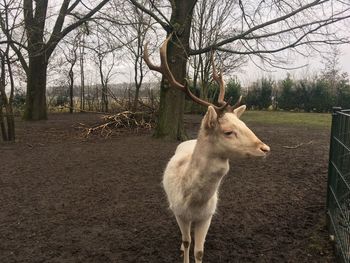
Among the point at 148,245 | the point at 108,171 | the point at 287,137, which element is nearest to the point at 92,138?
the point at 108,171

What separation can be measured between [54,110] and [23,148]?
17.9 meters

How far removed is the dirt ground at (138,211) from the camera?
4.67 metres

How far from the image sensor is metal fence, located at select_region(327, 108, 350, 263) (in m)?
4.20

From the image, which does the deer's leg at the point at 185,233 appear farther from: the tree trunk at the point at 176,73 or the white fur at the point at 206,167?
the tree trunk at the point at 176,73

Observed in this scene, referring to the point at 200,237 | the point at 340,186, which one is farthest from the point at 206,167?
the point at 340,186

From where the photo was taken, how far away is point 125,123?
51.4 feet

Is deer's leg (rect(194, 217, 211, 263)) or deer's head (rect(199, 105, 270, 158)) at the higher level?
deer's head (rect(199, 105, 270, 158))

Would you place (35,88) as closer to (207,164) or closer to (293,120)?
(293,120)

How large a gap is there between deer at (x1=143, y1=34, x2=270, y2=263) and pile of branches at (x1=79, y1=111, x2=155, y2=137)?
35.3ft

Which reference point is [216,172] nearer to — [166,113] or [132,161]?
[132,161]

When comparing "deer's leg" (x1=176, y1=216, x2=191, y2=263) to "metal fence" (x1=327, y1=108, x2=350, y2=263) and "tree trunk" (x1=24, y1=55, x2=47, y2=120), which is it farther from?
"tree trunk" (x1=24, y1=55, x2=47, y2=120)

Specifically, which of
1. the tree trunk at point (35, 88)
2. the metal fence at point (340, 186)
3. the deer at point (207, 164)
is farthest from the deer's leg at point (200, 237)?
the tree trunk at point (35, 88)

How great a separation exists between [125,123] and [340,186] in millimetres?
11624

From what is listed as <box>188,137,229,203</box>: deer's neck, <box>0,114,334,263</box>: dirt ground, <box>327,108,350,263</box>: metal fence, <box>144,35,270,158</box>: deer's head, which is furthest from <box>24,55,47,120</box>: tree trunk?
<box>144,35,270,158</box>: deer's head
